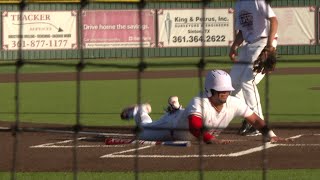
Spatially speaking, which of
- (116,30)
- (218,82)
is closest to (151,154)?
(218,82)

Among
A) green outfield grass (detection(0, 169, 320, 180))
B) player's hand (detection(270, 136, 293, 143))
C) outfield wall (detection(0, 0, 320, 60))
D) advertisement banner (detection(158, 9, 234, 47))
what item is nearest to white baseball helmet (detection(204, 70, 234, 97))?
green outfield grass (detection(0, 169, 320, 180))

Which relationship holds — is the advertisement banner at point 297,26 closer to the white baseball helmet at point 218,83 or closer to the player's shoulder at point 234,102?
the white baseball helmet at point 218,83

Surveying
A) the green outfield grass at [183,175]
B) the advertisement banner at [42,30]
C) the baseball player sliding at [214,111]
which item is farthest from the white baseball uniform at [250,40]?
the advertisement banner at [42,30]

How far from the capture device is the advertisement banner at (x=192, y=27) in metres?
27.6

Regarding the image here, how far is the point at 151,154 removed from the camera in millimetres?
9258

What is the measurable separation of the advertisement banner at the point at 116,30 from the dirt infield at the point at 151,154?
55.3ft

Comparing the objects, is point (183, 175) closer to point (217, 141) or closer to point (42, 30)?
point (217, 141)

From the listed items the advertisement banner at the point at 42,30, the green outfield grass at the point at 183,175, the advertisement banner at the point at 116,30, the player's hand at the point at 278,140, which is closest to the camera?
the green outfield grass at the point at 183,175

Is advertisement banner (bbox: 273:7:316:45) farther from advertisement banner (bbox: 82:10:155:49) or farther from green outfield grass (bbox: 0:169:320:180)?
green outfield grass (bbox: 0:169:320:180)

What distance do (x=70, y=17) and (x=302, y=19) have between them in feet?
21.8

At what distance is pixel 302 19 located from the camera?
28422 mm

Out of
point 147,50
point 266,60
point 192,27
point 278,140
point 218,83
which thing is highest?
point 192,27

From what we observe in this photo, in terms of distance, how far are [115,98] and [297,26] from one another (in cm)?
1257

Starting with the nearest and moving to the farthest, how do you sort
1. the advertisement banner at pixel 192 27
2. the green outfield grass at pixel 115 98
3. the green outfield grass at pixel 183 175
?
the green outfield grass at pixel 183 175, the green outfield grass at pixel 115 98, the advertisement banner at pixel 192 27
